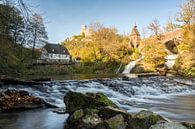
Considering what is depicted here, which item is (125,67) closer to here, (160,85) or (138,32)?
(138,32)

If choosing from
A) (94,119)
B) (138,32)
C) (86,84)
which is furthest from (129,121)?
(138,32)

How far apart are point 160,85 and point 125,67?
22.3m

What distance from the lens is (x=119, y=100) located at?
14984mm

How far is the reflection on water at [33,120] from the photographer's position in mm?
8977

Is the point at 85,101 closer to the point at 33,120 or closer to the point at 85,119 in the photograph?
the point at 85,119

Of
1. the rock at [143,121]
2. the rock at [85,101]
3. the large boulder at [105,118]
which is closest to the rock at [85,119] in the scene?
the large boulder at [105,118]

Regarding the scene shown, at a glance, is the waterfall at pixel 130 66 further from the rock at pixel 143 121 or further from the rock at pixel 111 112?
the rock at pixel 143 121

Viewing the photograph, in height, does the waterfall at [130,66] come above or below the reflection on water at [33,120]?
above

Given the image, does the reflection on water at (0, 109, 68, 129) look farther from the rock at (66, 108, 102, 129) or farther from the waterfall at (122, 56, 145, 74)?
the waterfall at (122, 56, 145, 74)

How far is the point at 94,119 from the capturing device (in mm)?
8531

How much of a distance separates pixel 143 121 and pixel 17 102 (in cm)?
640

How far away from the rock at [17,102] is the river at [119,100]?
0.63 meters

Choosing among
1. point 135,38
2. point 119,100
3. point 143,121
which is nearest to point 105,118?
point 143,121

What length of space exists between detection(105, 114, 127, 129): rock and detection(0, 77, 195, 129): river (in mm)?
1844
